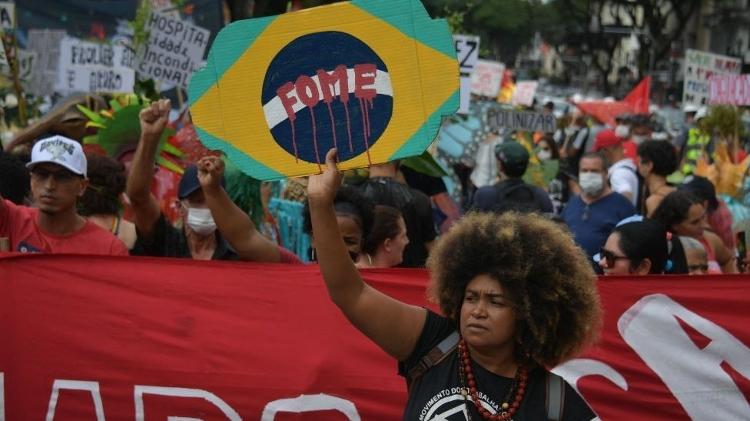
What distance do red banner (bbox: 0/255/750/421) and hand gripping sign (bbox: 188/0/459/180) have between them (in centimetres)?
138

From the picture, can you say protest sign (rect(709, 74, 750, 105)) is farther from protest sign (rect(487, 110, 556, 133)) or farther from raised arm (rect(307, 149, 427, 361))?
raised arm (rect(307, 149, 427, 361))

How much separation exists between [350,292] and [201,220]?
7.11 ft

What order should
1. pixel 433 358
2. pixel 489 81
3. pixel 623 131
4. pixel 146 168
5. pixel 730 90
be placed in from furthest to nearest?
1. pixel 489 81
2. pixel 623 131
3. pixel 730 90
4. pixel 146 168
5. pixel 433 358

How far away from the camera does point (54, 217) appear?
5324 mm

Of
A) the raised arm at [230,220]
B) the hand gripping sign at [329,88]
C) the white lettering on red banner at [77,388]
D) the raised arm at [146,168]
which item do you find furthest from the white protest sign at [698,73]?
the hand gripping sign at [329,88]

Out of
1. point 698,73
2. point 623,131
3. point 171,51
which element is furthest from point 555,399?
point 623,131

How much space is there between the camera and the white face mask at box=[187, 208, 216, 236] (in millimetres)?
5367

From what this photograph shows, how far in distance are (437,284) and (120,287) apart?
1851 millimetres

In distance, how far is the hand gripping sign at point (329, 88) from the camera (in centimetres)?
342

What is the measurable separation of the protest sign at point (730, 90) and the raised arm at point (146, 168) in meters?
8.55

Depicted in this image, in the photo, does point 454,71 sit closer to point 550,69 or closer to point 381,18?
point 381,18

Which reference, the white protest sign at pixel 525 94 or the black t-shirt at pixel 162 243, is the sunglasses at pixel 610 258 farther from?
the white protest sign at pixel 525 94

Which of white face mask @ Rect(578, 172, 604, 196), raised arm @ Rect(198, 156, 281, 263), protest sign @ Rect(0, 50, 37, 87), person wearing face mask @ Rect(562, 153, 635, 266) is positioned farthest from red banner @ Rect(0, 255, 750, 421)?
protest sign @ Rect(0, 50, 37, 87)

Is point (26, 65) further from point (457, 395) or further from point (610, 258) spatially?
point (457, 395)
